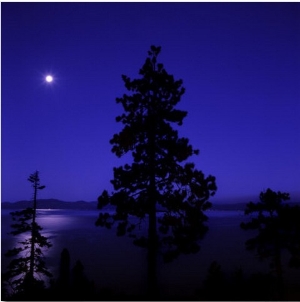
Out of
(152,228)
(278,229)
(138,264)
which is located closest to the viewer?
(152,228)

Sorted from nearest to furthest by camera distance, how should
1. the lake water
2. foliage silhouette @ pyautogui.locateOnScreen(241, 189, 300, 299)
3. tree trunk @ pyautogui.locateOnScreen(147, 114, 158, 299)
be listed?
tree trunk @ pyautogui.locateOnScreen(147, 114, 158, 299)
foliage silhouette @ pyautogui.locateOnScreen(241, 189, 300, 299)
the lake water

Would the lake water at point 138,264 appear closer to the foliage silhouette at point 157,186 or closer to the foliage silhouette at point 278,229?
the foliage silhouette at point 278,229

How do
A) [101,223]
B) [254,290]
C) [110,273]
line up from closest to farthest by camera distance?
[101,223] < [254,290] < [110,273]

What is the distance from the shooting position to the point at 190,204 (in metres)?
12.3

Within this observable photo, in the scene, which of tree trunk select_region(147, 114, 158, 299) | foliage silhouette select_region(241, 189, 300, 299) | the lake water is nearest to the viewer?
tree trunk select_region(147, 114, 158, 299)

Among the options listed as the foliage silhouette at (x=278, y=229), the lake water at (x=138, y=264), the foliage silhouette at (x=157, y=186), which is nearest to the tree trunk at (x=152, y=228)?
the foliage silhouette at (x=157, y=186)

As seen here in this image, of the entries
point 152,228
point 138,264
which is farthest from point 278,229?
point 138,264

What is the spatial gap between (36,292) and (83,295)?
2489 mm

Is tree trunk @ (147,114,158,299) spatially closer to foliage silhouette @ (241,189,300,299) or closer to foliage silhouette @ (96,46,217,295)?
foliage silhouette @ (96,46,217,295)

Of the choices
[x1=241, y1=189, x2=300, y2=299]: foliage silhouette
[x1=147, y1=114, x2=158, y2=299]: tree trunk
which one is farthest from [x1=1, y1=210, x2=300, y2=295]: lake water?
[x1=147, y1=114, x2=158, y2=299]: tree trunk

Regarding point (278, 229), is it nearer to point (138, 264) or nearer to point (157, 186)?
point (157, 186)

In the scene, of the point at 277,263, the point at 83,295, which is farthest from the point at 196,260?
the point at 83,295

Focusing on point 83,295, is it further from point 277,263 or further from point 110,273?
point 110,273

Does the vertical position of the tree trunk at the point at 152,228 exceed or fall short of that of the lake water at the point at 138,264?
it exceeds it
